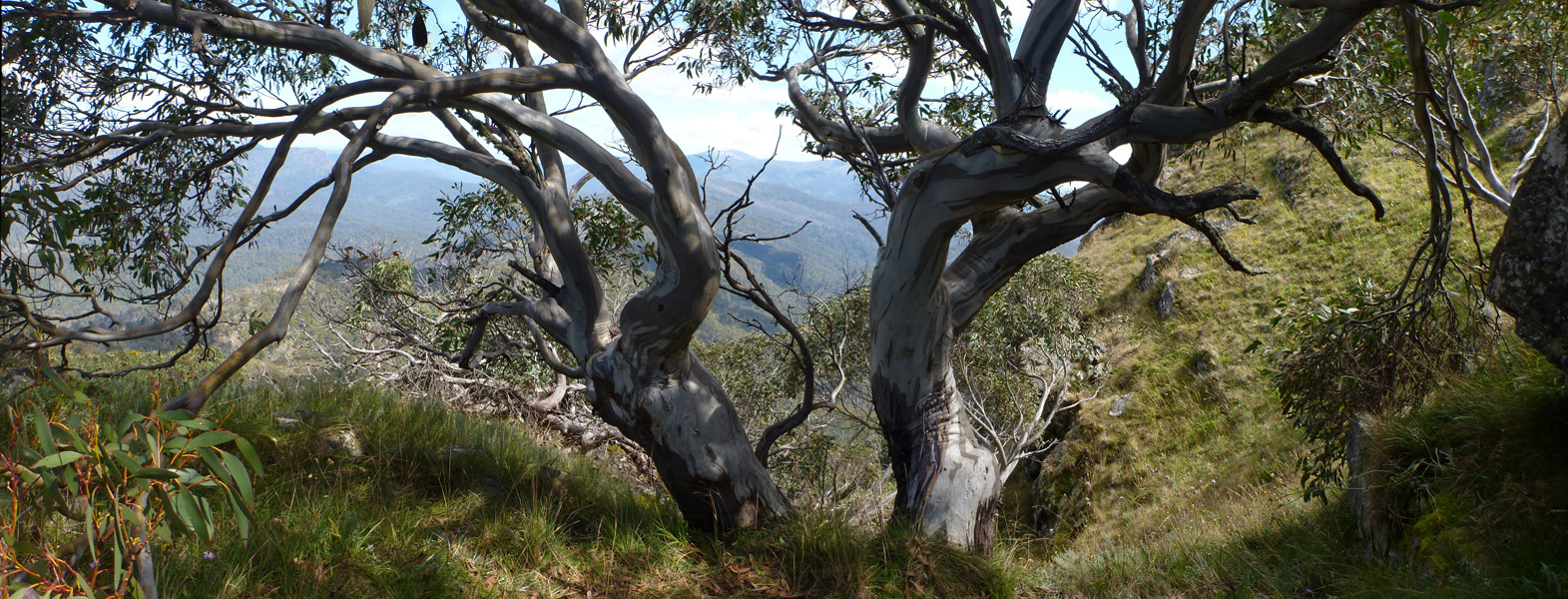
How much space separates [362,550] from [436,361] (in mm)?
5159

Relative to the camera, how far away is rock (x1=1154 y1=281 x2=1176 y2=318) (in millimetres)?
12478

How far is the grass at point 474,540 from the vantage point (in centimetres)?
314

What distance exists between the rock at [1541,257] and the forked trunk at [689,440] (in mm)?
3412

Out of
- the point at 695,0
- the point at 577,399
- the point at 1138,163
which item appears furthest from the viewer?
the point at 577,399

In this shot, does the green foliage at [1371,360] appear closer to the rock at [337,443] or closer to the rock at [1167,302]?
the rock at [337,443]

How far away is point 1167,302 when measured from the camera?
12672 mm

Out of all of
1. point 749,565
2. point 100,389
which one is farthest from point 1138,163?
point 100,389

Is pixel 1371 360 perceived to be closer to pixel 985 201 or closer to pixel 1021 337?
pixel 985 201

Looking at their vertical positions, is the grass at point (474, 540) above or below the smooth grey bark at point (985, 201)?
below

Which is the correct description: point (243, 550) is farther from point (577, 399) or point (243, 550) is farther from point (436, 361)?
point (577, 399)

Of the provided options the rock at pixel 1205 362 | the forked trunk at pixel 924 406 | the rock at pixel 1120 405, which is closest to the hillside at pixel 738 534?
the forked trunk at pixel 924 406

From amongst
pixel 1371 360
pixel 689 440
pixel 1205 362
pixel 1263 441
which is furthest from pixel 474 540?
pixel 1205 362

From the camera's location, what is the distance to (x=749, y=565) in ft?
12.9

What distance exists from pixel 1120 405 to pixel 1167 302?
9.06ft
